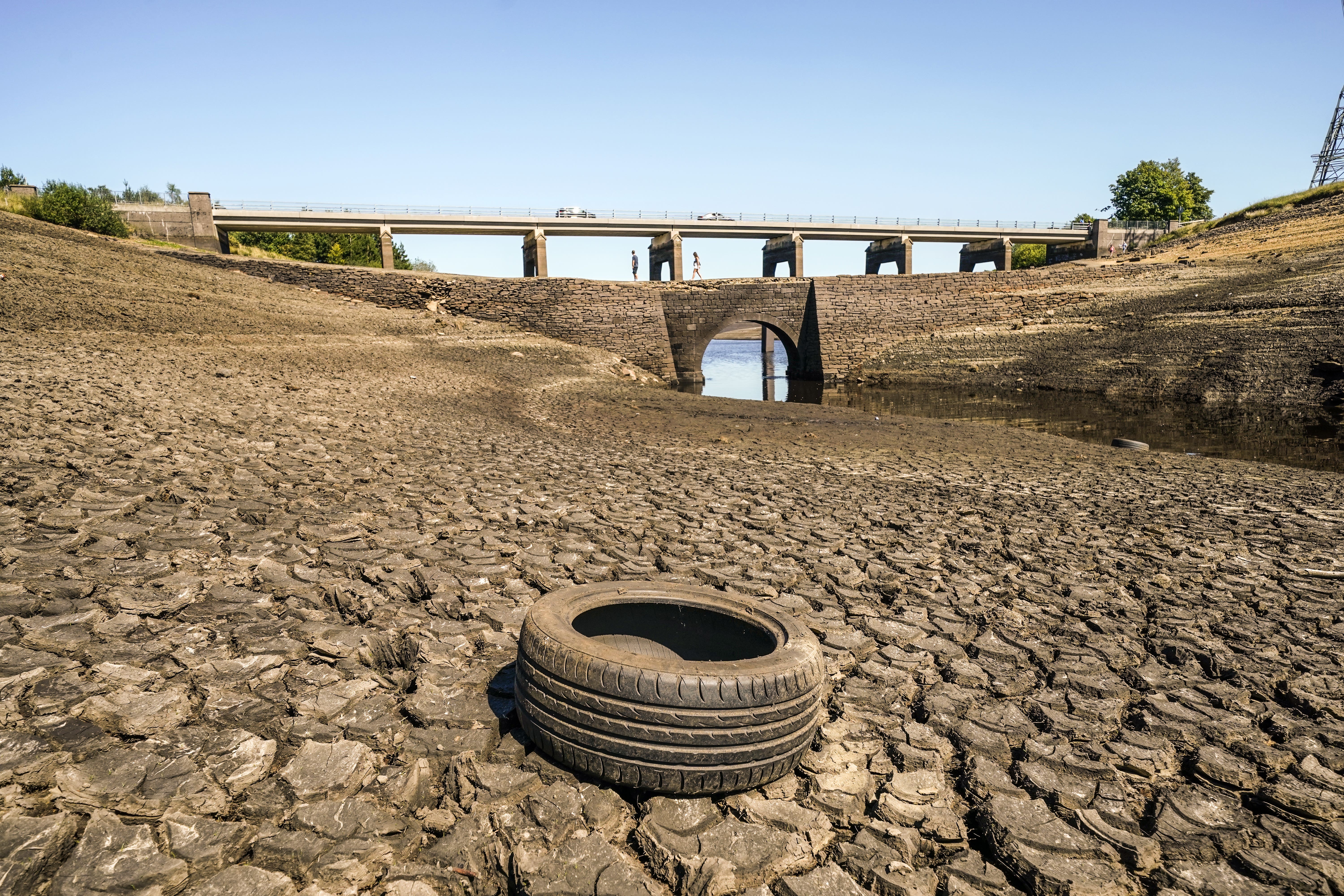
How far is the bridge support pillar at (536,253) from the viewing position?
41688mm

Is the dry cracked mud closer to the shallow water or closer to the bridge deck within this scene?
the shallow water

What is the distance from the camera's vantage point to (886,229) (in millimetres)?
50531

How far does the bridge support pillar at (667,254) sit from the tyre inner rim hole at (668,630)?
4182 centimetres

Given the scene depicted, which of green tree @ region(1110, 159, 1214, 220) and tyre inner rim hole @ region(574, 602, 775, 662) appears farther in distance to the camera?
green tree @ region(1110, 159, 1214, 220)

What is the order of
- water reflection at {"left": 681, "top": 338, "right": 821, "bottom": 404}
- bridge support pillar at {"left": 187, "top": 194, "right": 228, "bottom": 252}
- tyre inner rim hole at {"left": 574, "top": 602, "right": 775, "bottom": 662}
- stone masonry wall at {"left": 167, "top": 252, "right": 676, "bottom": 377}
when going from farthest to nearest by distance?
bridge support pillar at {"left": 187, "top": 194, "right": 228, "bottom": 252}, water reflection at {"left": 681, "top": 338, "right": 821, "bottom": 404}, stone masonry wall at {"left": 167, "top": 252, "right": 676, "bottom": 377}, tyre inner rim hole at {"left": 574, "top": 602, "right": 775, "bottom": 662}

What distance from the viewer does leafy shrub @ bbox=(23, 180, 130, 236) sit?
74.7 ft

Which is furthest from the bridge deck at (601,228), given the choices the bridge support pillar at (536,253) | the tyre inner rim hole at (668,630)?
the tyre inner rim hole at (668,630)

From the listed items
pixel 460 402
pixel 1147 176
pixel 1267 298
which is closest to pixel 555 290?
pixel 460 402

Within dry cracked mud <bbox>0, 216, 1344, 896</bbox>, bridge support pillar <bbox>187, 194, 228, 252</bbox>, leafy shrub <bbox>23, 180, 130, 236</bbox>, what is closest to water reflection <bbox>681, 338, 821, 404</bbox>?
dry cracked mud <bbox>0, 216, 1344, 896</bbox>

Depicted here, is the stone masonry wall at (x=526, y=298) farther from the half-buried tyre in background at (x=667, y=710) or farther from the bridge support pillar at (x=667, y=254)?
the half-buried tyre in background at (x=667, y=710)

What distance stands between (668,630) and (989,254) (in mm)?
56811

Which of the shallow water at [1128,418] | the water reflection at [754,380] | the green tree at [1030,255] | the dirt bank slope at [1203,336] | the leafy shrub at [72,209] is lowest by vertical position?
the shallow water at [1128,418]

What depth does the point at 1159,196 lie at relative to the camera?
67438 mm

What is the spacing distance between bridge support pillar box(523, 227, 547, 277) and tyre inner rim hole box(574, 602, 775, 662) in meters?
39.3
